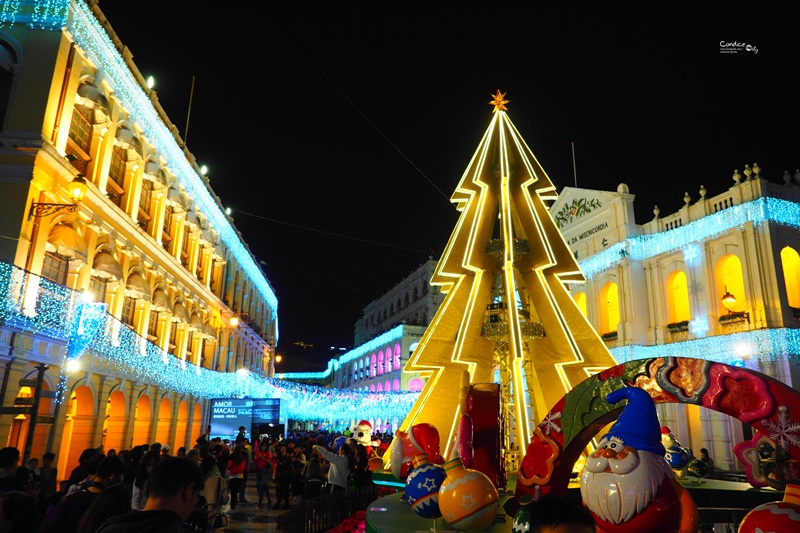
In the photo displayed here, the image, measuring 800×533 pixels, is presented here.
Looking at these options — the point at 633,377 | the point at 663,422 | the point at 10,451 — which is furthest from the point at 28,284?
the point at 663,422

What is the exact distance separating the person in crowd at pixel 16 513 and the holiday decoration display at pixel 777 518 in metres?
4.94

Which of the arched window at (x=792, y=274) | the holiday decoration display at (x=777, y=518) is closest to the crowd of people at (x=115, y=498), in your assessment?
the holiday decoration display at (x=777, y=518)

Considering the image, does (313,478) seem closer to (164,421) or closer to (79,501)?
(79,501)

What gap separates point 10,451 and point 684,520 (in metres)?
6.68

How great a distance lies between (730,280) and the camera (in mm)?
24328

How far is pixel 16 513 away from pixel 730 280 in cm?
2647

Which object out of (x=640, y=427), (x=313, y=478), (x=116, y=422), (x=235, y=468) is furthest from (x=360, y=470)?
(x=116, y=422)

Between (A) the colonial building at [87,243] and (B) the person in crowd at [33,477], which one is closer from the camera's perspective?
(B) the person in crowd at [33,477]

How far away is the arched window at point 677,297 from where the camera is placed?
2614 centimetres

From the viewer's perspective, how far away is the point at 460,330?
41.8ft

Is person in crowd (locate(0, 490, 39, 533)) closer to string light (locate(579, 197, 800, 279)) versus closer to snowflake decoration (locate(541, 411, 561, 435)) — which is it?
snowflake decoration (locate(541, 411, 561, 435))

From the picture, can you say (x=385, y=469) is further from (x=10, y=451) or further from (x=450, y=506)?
(x=10, y=451)

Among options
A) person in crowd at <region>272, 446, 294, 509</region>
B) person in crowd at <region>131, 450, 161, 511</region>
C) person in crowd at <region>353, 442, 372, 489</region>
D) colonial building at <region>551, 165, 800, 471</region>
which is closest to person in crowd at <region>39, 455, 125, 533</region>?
person in crowd at <region>131, 450, 161, 511</region>

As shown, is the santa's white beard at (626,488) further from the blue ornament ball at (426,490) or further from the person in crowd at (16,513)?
the person in crowd at (16,513)
